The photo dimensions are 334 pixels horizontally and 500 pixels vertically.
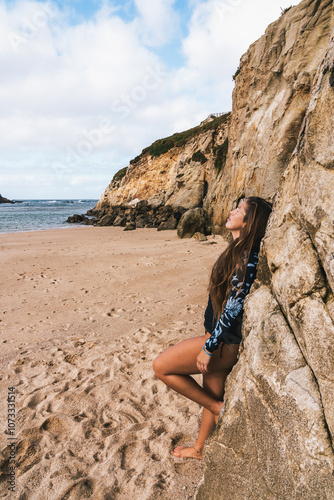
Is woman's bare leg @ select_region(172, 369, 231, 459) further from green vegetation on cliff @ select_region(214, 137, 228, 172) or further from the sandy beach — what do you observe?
green vegetation on cliff @ select_region(214, 137, 228, 172)

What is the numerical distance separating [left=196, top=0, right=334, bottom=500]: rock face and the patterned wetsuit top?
10 centimetres

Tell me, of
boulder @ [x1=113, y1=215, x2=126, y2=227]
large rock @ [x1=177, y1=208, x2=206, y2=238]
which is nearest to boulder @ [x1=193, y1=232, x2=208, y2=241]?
large rock @ [x1=177, y1=208, x2=206, y2=238]

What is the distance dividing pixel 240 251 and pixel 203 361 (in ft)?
3.27

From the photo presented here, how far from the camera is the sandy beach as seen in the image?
2.74 m

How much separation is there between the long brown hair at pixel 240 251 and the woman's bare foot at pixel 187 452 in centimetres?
136

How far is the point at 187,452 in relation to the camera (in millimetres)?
2939

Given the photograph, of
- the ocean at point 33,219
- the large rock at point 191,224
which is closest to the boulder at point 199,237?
the large rock at point 191,224

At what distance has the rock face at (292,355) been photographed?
1.74m

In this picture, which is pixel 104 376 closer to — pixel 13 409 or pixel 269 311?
pixel 13 409

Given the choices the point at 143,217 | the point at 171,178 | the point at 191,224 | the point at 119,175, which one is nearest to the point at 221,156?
the point at 191,224

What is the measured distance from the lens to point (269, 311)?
87.7 inches

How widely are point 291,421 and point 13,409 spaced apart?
324 cm

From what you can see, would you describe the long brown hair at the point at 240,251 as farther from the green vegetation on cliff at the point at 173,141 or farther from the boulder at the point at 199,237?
the green vegetation on cliff at the point at 173,141

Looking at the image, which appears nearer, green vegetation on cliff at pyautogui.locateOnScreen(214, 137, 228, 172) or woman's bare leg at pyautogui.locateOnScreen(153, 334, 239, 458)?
woman's bare leg at pyautogui.locateOnScreen(153, 334, 239, 458)
